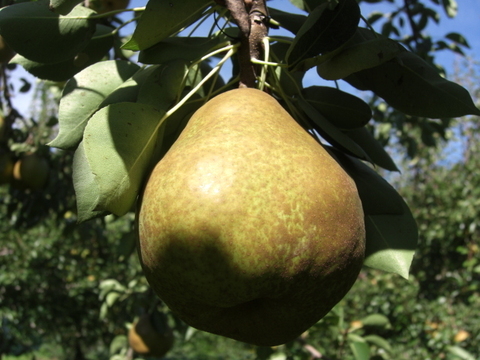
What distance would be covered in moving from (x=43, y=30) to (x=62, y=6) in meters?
0.07

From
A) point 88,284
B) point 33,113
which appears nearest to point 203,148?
point 88,284

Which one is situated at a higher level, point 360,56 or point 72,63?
point 360,56

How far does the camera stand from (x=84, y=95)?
1103mm

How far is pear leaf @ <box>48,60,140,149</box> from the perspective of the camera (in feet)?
3.50

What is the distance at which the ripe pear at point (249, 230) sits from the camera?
751 mm

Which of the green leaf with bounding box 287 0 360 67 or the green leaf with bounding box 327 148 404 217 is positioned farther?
the green leaf with bounding box 327 148 404 217

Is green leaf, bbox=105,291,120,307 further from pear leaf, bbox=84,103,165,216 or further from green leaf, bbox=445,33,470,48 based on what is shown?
green leaf, bbox=445,33,470,48

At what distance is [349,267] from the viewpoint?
32.8 inches

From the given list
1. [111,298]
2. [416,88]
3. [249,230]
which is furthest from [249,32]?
[111,298]

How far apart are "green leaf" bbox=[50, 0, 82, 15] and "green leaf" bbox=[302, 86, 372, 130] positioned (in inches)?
22.7

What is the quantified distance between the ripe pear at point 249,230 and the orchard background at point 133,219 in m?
0.12

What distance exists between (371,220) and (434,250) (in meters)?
4.50

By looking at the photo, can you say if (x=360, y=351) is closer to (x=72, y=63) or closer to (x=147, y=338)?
(x=147, y=338)

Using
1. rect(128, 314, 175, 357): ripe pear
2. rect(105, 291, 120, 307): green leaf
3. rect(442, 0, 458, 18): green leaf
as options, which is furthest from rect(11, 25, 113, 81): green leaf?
rect(442, 0, 458, 18): green leaf
